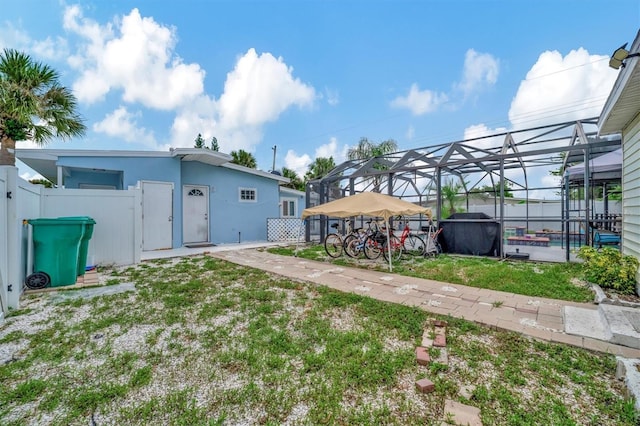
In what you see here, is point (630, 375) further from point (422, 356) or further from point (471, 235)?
point (471, 235)

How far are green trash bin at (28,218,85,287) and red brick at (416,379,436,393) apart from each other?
5459 millimetres

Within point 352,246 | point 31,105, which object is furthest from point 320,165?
point 31,105

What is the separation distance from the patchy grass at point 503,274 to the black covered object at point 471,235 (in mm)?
440

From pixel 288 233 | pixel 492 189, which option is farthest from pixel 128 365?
pixel 492 189

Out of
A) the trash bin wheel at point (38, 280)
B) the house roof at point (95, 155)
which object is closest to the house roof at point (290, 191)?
the house roof at point (95, 155)

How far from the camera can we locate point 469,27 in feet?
31.0

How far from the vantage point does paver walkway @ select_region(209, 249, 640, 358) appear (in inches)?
110

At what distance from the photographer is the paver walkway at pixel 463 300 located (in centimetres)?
279

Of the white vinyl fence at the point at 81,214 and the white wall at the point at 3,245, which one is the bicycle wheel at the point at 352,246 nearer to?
the white vinyl fence at the point at 81,214

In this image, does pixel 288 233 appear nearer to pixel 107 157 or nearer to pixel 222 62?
pixel 107 157

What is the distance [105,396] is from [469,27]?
41.1ft

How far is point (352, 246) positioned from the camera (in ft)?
24.5

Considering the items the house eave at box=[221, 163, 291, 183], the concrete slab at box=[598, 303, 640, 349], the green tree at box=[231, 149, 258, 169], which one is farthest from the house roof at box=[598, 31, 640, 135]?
the green tree at box=[231, 149, 258, 169]

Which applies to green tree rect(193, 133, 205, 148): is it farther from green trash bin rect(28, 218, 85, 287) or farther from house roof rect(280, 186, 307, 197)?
green trash bin rect(28, 218, 85, 287)
